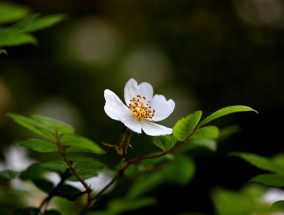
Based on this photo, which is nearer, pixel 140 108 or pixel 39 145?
pixel 39 145

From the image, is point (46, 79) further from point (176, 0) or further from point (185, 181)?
point (185, 181)

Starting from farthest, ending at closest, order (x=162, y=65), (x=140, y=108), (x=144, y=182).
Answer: (x=162, y=65)
(x=144, y=182)
(x=140, y=108)

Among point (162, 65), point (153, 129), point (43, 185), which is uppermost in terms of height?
point (162, 65)

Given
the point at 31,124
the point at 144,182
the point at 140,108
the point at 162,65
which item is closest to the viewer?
the point at 31,124

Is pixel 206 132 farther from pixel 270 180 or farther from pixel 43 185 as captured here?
pixel 43 185

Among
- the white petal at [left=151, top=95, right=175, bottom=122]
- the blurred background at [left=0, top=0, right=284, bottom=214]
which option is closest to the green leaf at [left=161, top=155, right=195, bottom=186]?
the white petal at [left=151, top=95, right=175, bottom=122]

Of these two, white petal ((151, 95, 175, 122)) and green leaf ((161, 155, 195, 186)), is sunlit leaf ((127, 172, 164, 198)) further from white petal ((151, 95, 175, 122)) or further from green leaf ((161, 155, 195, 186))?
white petal ((151, 95, 175, 122))

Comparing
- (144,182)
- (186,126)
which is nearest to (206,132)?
(186,126)

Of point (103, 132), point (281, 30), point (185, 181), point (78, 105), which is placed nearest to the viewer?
point (185, 181)

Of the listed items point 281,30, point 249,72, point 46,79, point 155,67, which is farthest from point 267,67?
point 46,79
